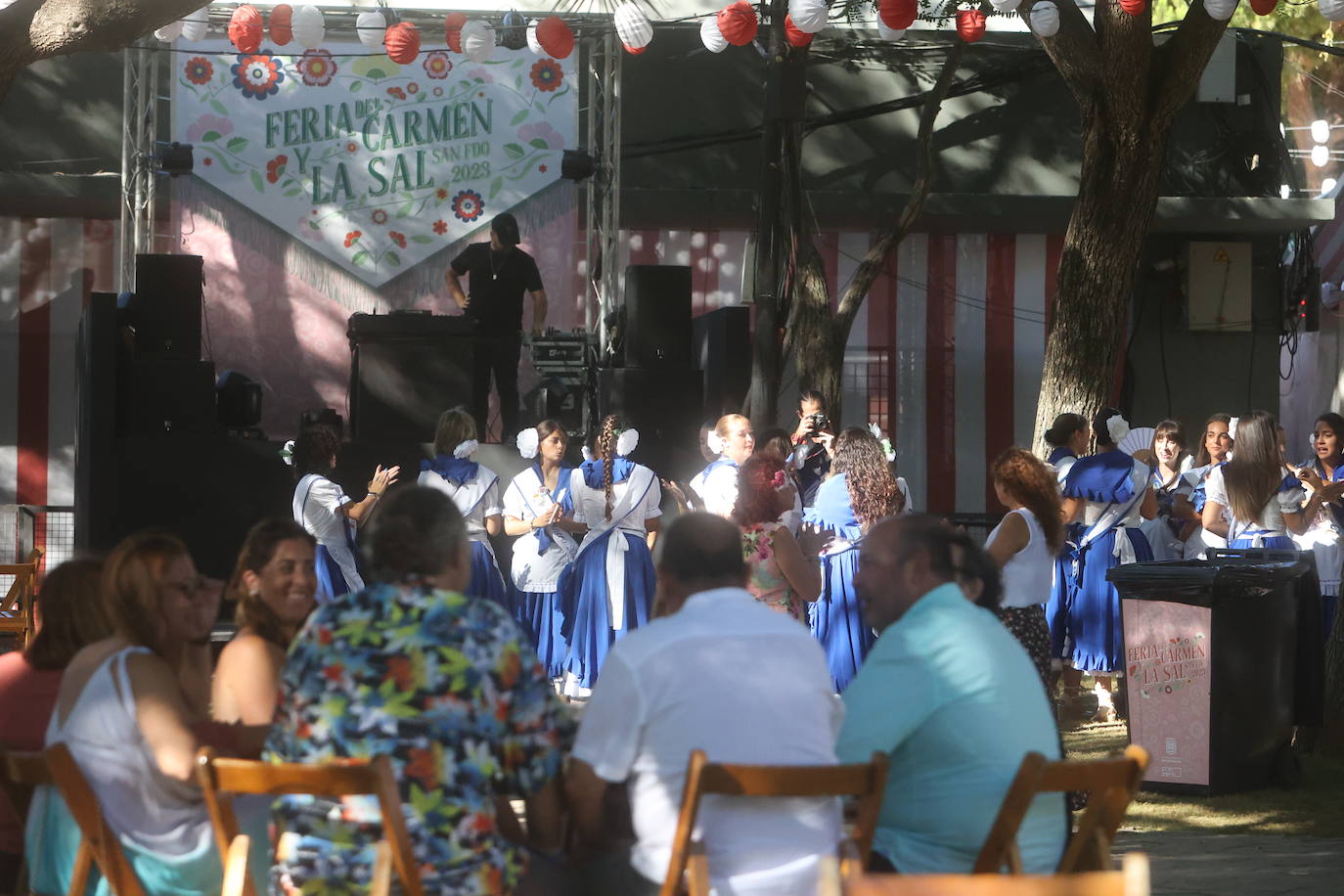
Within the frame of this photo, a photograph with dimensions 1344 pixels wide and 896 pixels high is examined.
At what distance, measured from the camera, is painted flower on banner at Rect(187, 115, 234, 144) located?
13.0 m

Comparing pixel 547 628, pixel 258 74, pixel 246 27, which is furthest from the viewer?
pixel 258 74

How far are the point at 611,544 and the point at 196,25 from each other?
5467 millimetres

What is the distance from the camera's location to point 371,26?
1236 centimetres

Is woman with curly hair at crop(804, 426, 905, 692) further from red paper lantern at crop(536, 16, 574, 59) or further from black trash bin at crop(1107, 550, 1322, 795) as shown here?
red paper lantern at crop(536, 16, 574, 59)

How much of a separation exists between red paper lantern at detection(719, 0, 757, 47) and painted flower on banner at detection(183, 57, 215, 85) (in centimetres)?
391

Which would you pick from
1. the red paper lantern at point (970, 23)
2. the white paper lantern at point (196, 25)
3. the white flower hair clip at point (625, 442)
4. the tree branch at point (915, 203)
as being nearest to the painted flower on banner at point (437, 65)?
the white paper lantern at point (196, 25)

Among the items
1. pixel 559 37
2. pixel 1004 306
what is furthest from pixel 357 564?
pixel 1004 306

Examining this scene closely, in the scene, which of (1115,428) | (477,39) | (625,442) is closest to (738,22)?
(477,39)

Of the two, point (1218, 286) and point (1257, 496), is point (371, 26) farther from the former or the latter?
point (1218, 286)

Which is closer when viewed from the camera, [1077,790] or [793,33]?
[1077,790]

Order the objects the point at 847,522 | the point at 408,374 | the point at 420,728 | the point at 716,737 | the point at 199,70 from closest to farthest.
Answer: the point at 420,728, the point at 716,737, the point at 847,522, the point at 408,374, the point at 199,70

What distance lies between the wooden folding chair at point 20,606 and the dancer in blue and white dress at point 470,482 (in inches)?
86.1

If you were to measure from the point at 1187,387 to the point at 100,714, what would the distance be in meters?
15.3

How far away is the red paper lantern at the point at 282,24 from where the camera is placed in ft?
39.4
